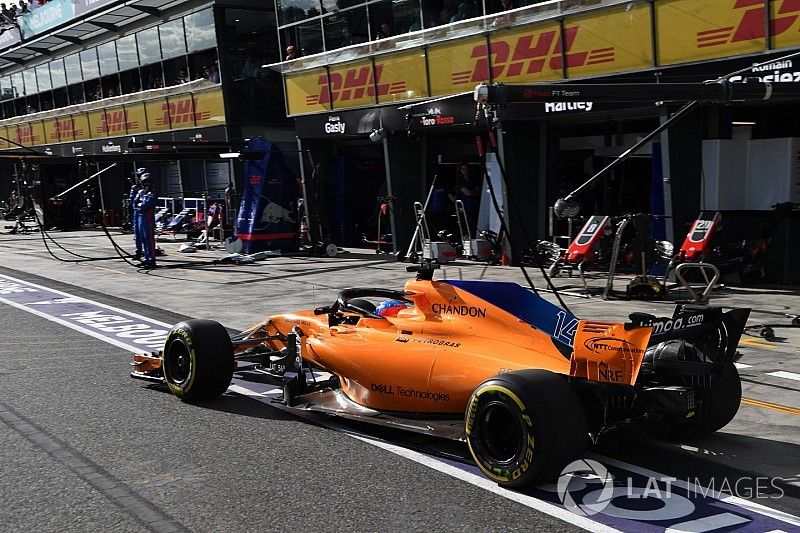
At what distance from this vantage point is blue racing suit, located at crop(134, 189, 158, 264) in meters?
20.2

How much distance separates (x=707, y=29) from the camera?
A: 46.0 feet

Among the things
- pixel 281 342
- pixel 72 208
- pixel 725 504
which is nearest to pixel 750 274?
pixel 281 342

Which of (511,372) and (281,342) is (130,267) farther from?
(511,372)

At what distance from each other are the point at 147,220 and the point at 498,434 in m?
16.5

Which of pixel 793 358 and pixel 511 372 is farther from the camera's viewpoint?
pixel 793 358

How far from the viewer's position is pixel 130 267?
67.6ft

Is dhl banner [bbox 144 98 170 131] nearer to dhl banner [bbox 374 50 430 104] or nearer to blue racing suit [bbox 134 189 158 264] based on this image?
blue racing suit [bbox 134 189 158 264]

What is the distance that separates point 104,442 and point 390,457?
211 centimetres

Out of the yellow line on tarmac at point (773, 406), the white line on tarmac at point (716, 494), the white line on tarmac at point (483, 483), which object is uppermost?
the white line on tarmac at point (483, 483)

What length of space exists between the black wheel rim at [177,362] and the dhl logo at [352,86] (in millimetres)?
13850

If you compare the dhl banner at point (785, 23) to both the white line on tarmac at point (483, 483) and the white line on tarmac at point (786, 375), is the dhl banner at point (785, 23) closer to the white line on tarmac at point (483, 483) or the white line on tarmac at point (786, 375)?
the white line on tarmac at point (786, 375)

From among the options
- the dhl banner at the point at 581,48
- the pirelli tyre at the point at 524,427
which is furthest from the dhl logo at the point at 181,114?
the pirelli tyre at the point at 524,427

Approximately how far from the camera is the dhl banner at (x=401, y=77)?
65.8 ft

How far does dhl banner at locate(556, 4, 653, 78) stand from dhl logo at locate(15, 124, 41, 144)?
33.6m
